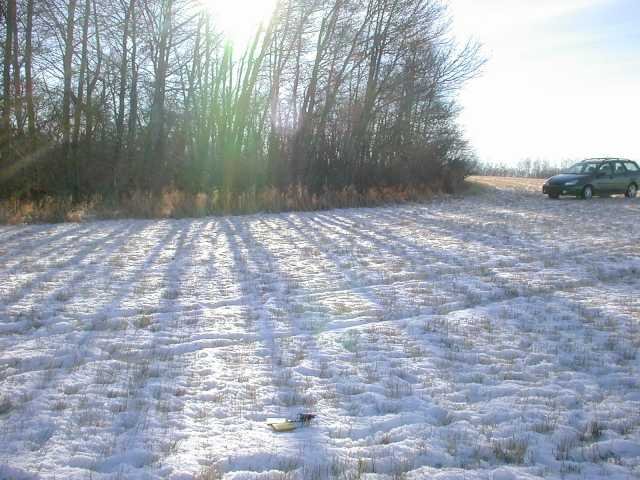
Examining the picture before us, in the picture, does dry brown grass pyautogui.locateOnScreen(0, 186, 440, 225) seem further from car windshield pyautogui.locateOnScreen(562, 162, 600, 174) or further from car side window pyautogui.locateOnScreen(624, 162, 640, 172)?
car side window pyautogui.locateOnScreen(624, 162, 640, 172)

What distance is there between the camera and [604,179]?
26547 mm

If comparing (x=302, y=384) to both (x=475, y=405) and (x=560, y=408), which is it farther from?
(x=560, y=408)

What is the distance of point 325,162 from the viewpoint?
2734 cm

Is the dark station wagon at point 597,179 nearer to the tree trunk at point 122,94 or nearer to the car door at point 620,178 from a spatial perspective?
the car door at point 620,178

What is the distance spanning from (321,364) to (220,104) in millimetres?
24575

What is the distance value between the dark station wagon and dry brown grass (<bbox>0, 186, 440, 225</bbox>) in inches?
292

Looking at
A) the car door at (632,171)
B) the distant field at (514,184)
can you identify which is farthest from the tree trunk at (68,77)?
the distant field at (514,184)

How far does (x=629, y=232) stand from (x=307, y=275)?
8.95 meters

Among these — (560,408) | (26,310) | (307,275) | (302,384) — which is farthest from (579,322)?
(26,310)

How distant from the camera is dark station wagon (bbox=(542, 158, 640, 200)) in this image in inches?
1033

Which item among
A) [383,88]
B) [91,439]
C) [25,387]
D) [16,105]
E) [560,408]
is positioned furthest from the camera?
[383,88]

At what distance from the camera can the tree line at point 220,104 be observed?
69.9 ft

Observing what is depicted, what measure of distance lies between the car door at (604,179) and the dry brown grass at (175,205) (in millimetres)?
8713

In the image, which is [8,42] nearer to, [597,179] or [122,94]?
[122,94]
